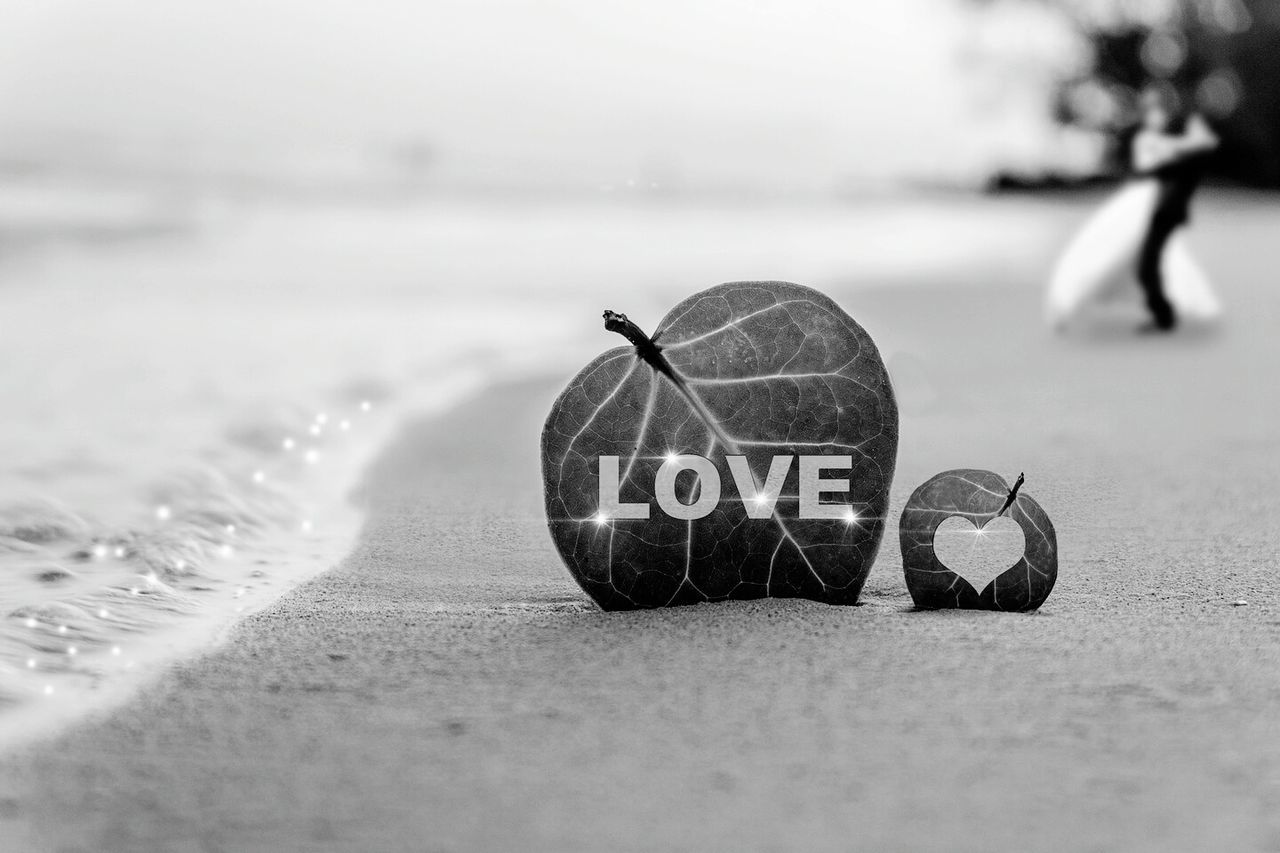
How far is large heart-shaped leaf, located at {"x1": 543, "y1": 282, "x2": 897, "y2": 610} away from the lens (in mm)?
1746

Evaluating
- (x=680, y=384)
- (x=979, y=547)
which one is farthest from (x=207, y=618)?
(x=979, y=547)

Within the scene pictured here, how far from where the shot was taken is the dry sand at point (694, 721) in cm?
122

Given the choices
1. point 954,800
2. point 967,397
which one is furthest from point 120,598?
point 967,397

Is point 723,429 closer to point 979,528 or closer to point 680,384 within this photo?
point 680,384

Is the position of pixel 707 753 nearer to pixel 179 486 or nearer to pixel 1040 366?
pixel 179 486

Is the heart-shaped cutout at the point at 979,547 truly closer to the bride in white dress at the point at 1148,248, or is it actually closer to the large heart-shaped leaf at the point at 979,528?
the large heart-shaped leaf at the point at 979,528

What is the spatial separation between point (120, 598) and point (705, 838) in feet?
4.28

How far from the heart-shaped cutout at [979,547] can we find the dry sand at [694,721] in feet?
0.23

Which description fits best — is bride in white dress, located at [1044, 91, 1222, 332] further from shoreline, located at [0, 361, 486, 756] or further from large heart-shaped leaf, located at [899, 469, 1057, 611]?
large heart-shaped leaf, located at [899, 469, 1057, 611]

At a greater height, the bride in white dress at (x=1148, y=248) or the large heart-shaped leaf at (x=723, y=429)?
the bride in white dress at (x=1148, y=248)

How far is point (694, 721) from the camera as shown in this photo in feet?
4.75

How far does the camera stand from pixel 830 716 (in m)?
1.45

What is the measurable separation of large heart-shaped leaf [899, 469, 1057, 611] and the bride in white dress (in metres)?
2.80

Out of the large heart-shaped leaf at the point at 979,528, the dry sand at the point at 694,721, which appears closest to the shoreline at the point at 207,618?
the dry sand at the point at 694,721
